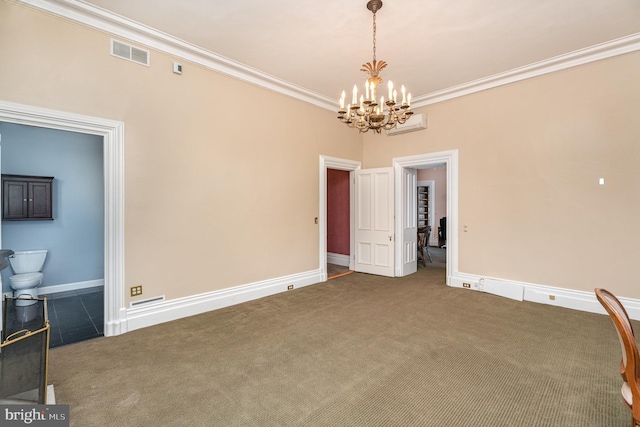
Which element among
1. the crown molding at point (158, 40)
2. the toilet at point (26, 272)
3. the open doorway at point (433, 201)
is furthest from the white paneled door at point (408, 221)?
the toilet at point (26, 272)

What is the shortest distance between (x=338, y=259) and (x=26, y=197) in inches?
227

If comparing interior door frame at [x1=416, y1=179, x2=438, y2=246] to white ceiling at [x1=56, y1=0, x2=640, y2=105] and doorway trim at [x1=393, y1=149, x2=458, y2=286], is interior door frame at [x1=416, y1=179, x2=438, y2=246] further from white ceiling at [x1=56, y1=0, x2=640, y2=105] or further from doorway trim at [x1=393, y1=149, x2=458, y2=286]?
white ceiling at [x1=56, y1=0, x2=640, y2=105]

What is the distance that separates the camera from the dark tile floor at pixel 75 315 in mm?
3300

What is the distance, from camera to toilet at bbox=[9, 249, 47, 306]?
4242mm

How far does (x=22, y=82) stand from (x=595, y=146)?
21.5 feet

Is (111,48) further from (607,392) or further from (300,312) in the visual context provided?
(607,392)

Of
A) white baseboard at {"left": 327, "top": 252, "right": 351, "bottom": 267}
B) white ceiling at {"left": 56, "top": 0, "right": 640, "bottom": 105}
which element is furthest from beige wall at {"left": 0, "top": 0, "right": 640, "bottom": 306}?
white baseboard at {"left": 327, "top": 252, "right": 351, "bottom": 267}

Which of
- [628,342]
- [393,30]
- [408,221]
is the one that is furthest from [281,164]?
[628,342]

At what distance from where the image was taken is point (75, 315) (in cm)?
394

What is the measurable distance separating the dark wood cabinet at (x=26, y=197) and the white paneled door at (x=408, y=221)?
610 cm

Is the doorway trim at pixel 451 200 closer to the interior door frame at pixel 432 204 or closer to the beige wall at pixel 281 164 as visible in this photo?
the beige wall at pixel 281 164

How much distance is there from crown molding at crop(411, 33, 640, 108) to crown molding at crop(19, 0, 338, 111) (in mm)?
2356

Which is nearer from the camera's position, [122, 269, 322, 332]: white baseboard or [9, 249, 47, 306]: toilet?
[122, 269, 322, 332]: white baseboard

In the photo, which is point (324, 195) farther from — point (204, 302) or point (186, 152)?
point (204, 302)
